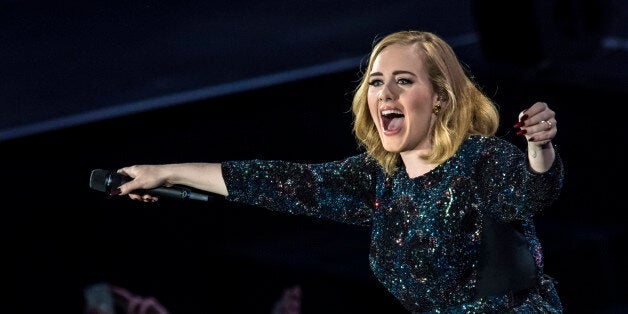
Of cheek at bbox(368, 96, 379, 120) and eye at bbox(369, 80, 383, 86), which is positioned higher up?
eye at bbox(369, 80, 383, 86)

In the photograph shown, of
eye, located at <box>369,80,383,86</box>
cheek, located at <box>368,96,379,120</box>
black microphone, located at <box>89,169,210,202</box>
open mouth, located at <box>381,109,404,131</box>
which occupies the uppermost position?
eye, located at <box>369,80,383,86</box>

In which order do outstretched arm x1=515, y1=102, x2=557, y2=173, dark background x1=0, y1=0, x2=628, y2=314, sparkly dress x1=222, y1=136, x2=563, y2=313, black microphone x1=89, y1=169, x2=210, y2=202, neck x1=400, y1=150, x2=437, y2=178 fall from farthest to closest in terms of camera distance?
dark background x1=0, y1=0, x2=628, y2=314 < black microphone x1=89, y1=169, x2=210, y2=202 < neck x1=400, y1=150, x2=437, y2=178 < sparkly dress x1=222, y1=136, x2=563, y2=313 < outstretched arm x1=515, y1=102, x2=557, y2=173

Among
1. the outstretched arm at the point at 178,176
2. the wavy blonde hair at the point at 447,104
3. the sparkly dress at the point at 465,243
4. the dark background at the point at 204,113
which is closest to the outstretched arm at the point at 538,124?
the sparkly dress at the point at 465,243

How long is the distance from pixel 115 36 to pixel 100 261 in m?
0.81

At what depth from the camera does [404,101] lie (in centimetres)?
202

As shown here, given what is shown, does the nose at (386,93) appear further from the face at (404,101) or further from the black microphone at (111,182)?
the black microphone at (111,182)

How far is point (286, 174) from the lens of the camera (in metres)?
2.16

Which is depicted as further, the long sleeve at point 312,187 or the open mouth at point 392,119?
the long sleeve at point 312,187

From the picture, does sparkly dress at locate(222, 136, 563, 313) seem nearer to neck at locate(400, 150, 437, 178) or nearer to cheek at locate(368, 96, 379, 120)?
neck at locate(400, 150, 437, 178)

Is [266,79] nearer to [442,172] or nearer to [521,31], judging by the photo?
[521,31]

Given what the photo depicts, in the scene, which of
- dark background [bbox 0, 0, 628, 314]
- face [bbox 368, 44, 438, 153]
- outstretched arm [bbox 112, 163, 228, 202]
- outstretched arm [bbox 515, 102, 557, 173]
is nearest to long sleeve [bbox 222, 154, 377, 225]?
outstretched arm [bbox 112, 163, 228, 202]

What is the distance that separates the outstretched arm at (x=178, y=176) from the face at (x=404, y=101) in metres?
0.40

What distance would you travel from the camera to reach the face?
6.63 feet

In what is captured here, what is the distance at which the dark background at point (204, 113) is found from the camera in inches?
132
